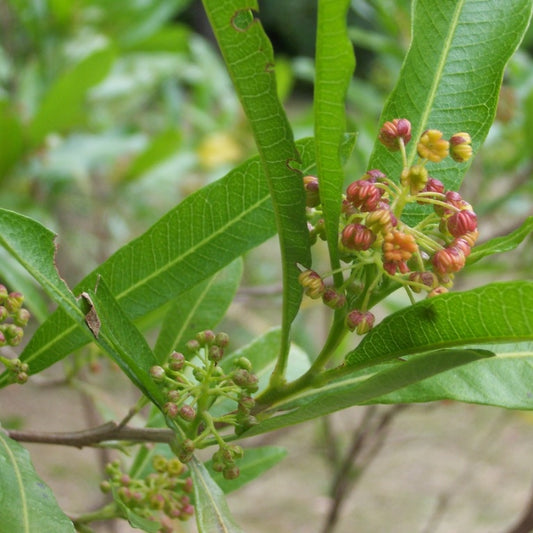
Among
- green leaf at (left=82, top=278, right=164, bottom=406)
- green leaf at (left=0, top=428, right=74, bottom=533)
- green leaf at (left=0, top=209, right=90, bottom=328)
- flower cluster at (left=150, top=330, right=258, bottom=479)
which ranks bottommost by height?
green leaf at (left=0, top=428, right=74, bottom=533)

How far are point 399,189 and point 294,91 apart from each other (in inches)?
514

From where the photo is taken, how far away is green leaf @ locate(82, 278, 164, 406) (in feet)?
2.20

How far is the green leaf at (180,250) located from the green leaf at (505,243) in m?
0.19

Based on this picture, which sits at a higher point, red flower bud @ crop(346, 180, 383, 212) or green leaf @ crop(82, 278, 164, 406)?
red flower bud @ crop(346, 180, 383, 212)

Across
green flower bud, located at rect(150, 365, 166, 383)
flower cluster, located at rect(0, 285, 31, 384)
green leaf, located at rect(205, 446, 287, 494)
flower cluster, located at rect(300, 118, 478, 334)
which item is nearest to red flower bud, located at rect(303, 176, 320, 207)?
flower cluster, located at rect(300, 118, 478, 334)

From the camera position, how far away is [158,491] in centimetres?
87

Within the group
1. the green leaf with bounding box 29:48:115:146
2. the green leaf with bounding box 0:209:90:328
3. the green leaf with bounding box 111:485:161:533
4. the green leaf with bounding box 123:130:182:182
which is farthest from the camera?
the green leaf with bounding box 123:130:182:182

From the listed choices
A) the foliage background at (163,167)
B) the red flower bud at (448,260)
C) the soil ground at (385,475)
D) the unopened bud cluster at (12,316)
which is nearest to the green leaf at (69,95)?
the foliage background at (163,167)

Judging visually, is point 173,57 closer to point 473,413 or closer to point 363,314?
point 363,314

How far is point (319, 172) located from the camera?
0.64m

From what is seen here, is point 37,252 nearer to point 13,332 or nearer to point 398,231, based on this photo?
point 13,332

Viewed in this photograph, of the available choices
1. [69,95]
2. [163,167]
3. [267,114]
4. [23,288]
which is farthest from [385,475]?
[267,114]

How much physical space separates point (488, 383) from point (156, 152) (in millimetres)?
1872

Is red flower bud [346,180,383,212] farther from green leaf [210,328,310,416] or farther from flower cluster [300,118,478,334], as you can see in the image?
green leaf [210,328,310,416]
